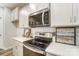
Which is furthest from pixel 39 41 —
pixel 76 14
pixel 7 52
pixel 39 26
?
pixel 76 14

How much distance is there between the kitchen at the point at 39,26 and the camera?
1138 mm

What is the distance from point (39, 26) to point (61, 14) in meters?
0.47

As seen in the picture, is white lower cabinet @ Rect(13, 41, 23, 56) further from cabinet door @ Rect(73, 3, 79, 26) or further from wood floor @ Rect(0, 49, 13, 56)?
cabinet door @ Rect(73, 3, 79, 26)

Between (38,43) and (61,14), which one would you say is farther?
(38,43)

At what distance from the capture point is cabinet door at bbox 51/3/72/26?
1.12 metres

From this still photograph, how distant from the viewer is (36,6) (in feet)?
4.98

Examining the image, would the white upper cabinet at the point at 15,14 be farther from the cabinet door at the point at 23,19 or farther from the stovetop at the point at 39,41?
the stovetop at the point at 39,41

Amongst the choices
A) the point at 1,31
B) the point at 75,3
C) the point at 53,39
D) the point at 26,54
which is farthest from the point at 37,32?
the point at 75,3

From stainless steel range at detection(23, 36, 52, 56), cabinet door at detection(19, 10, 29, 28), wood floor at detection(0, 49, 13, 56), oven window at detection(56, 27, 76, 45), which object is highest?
cabinet door at detection(19, 10, 29, 28)

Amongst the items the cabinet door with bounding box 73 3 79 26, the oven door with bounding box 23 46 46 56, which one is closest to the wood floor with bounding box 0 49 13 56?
the oven door with bounding box 23 46 46 56

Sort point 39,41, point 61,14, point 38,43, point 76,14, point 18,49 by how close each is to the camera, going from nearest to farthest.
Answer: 1. point 76,14
2. point 61,14
3. point 18,49
4. point 38,43
5. point 39,41

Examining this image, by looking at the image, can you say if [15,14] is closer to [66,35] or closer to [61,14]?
[61,14]

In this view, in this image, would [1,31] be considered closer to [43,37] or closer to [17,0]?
[17,0]

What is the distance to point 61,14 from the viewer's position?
1.23 meters
